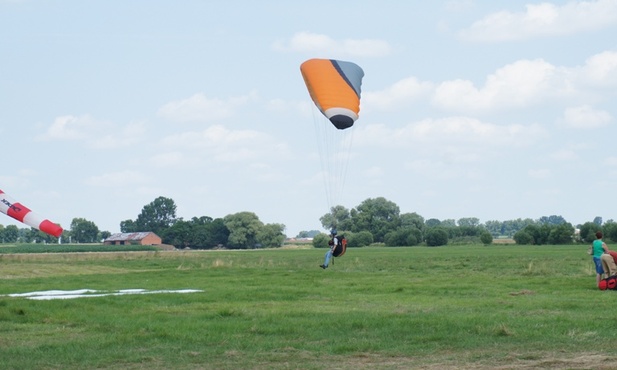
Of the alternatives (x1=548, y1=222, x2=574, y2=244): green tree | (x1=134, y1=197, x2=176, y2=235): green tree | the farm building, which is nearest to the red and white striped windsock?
(x1=548, y1=222, x2=574, y2=244): green tree

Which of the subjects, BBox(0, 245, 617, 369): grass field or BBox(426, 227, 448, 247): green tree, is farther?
BBox(426, 227, 448, 247): green tree

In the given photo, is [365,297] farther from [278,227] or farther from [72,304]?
[278,227]

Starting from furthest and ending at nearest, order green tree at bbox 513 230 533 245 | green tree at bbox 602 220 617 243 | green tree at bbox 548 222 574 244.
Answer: green tree at bbox 513 230 533 245
green tree at bbox 548 222 574 244
green tree at bbox 602 220 617 243

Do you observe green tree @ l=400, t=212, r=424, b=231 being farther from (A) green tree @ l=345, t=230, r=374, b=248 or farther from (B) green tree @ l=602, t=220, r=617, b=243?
(B) green tree @ l=602, t=220, r=617, b=243

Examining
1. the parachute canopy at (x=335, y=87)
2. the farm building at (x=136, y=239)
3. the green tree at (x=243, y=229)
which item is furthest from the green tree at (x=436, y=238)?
the parachute canopy at (x=335, y=87)

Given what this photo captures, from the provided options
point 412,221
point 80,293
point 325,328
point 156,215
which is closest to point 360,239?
point 412,221

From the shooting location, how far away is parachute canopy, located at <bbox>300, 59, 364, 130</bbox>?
28922 mm

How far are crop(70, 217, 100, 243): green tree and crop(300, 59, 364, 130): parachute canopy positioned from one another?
165m

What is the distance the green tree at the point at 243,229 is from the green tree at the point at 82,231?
55.4 m

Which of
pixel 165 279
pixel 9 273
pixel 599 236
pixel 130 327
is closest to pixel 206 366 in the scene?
pixel 130 327

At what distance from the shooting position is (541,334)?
15859mm

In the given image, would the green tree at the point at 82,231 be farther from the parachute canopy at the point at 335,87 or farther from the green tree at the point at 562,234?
the parachute canopy at the point at 335,87

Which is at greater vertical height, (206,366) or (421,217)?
(421,217)

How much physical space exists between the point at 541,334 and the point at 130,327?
756 cm
